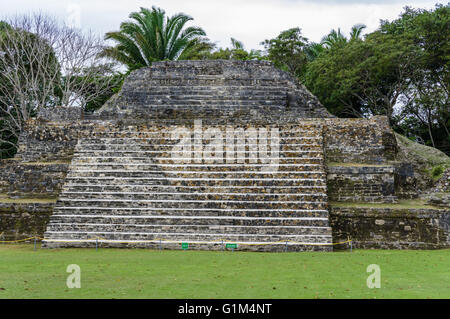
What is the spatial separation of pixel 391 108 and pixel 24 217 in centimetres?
1716

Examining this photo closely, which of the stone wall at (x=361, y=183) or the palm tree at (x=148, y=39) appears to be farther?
the palm tree at (x=148, y=39)

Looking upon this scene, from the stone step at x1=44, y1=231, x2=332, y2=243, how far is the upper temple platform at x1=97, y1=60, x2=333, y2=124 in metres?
4.89

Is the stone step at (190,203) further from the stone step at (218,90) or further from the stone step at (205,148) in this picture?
the stone step at (218,90)

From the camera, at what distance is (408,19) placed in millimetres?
22109

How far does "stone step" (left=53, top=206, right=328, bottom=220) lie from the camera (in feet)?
32.2

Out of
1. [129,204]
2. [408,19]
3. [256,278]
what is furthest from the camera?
[408,19]

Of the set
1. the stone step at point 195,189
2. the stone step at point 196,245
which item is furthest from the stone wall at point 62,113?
the stone step at point 196,245

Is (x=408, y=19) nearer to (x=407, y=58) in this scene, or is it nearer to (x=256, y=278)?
(x=407, y=58)

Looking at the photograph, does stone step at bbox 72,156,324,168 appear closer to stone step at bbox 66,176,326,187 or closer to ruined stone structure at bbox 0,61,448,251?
ruined stone structure at bbox 0,61,448,251

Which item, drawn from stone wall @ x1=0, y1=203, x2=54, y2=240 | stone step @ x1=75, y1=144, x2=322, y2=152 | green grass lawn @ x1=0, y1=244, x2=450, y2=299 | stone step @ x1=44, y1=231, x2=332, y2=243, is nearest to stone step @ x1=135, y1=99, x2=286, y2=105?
stone step @ x1=75, y1=144, x2=322, y2=152

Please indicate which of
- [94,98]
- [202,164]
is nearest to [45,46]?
[94,98]

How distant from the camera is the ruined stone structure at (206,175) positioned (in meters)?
9.68

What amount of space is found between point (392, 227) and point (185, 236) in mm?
4168

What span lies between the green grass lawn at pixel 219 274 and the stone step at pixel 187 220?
83cm
